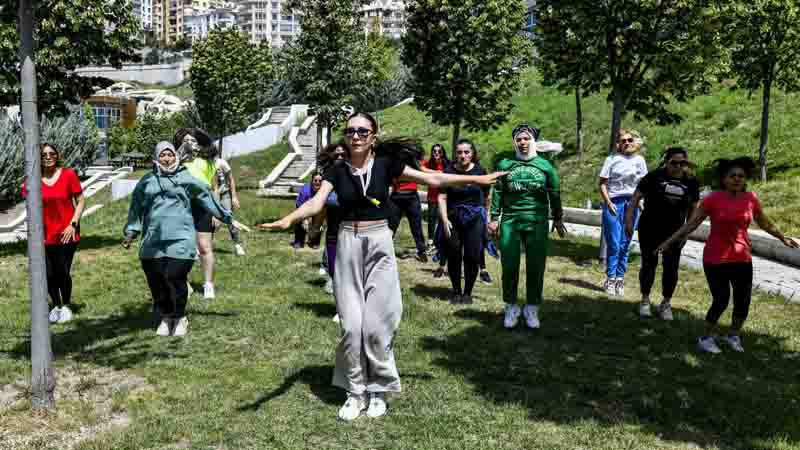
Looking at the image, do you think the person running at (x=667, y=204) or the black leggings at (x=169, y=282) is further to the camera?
the person running at (x=667, y=204)

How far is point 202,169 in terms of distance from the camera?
853 cm

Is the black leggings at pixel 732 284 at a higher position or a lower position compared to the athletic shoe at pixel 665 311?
higher

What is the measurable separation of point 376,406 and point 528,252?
2.74 metres

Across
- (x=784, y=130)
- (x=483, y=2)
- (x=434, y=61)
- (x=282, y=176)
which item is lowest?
(x=282, y=176)

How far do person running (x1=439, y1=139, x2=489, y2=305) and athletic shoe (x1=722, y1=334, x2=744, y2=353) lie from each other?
2.71 metres

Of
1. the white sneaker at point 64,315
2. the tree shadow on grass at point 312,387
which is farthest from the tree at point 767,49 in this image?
the white sneaker at point 64,315

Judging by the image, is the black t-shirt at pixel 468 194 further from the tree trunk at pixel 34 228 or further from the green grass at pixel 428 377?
the tree trunk at pixel 34 228

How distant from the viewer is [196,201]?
263 inches

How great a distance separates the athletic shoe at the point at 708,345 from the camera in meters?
6.23

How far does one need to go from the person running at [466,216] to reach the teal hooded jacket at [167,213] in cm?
269

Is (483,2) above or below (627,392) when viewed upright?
above

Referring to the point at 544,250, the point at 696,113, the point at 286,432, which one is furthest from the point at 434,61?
the point at 286,432

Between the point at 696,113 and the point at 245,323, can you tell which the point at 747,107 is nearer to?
the point at 696,113

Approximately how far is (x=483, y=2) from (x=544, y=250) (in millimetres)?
13149
